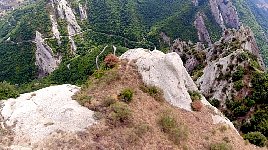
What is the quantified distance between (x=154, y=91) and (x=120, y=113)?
332 inches

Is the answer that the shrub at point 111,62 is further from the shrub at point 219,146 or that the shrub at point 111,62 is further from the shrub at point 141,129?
the shrub at point 219,146

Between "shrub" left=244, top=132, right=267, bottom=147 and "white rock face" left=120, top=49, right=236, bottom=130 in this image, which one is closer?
"white rock face" left=120, top=49, right=236, bottom=130

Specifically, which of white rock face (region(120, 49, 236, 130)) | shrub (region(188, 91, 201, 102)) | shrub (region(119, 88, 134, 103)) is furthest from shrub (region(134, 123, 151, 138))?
shrub (region(188, 91, 201, 102))

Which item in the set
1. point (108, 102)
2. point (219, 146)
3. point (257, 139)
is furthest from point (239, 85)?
point (108, 102)

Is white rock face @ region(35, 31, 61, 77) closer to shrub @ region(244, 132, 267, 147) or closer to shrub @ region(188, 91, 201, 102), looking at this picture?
shrub @ region(188, 91, 201, 102)

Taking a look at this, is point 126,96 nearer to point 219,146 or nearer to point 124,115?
point 124,115

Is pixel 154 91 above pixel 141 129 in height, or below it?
below

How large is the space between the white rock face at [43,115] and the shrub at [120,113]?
2116mm

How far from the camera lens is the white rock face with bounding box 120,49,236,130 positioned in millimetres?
50656

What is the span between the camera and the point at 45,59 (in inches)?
6594

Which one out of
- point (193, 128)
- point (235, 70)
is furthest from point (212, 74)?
point (193, 128)

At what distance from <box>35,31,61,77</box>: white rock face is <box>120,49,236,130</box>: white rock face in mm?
115023

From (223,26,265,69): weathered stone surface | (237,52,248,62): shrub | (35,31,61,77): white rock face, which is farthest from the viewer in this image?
(35,31,61,77): white rock face

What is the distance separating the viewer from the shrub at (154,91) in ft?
160
